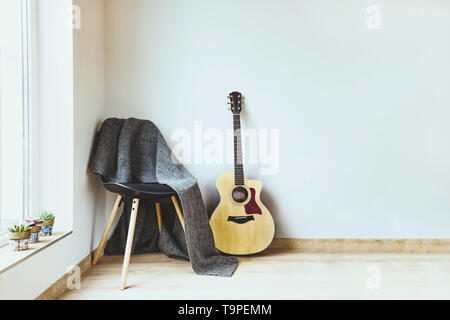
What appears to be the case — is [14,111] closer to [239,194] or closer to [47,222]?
[47,222]

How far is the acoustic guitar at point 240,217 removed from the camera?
185 centimetres

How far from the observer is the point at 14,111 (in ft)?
4.56

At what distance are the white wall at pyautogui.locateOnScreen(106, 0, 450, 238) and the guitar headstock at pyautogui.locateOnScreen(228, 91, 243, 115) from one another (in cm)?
7

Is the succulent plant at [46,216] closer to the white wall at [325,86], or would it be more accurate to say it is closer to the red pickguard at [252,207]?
the white wall at [325,86]

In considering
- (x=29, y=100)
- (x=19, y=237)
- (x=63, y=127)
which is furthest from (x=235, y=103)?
(x=19, y=237)

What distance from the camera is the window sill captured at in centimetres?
106

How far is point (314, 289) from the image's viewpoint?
1409mm

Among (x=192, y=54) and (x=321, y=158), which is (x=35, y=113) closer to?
(x=192, y=54)

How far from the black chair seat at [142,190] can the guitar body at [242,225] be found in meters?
0.43

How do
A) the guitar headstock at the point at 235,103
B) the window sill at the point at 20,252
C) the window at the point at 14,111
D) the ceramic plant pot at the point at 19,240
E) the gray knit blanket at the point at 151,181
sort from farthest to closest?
the guitar headstock at the point at 235,103, the gray knit blanket at the point at 151,181, the window at the point at 14,111, the ceramic plant pot at the point at 19,240, the window sill at the point at 20,252

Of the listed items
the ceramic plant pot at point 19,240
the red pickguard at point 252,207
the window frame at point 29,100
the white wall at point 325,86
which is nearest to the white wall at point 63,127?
the window frame at point 29,100

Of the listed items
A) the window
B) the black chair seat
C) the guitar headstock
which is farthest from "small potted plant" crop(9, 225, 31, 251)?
the guitar headstock

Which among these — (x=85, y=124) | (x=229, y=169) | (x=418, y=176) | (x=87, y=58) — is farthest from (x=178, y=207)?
(x=418, y=176)

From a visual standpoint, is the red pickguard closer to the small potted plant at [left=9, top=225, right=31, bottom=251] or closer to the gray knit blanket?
the gray knit blanket
